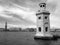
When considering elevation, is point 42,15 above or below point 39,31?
above

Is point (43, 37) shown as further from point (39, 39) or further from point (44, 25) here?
point (44, 25)

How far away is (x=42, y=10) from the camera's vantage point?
33.5m

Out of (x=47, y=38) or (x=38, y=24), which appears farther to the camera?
(x=38, y=24)

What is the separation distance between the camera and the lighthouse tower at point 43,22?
1273 inches

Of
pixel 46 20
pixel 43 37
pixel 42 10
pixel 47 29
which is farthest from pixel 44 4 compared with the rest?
pixel 43 37

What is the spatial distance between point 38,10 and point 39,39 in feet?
33.5

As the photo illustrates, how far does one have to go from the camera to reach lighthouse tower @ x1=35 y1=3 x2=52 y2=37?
106 feet

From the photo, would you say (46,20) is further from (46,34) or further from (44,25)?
(46,34)

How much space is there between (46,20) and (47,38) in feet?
20.0

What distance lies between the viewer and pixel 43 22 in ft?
107

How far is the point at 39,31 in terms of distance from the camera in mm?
33344

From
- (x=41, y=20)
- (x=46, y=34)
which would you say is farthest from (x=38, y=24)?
(x=46, y=34)

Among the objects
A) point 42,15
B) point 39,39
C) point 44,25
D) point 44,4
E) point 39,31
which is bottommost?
point 39,39

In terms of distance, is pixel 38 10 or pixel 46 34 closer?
pixel 46 34
